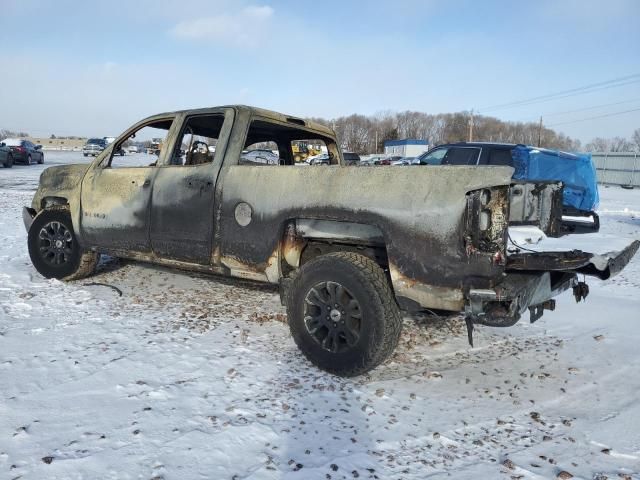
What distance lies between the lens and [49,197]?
540 cm

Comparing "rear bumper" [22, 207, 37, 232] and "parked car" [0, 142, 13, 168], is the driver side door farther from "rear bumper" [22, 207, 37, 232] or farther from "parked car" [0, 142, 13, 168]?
"parked car" [0, 142, 13, 168]

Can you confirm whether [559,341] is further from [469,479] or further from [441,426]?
[469,479]

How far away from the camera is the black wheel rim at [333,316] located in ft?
10.8

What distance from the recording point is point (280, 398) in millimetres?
3008

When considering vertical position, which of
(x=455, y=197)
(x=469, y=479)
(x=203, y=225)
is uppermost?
(x=455, y=197)

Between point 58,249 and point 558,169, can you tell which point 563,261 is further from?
point 558,169

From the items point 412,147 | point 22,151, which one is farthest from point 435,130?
point 22,151

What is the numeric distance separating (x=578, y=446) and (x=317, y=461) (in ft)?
4.84

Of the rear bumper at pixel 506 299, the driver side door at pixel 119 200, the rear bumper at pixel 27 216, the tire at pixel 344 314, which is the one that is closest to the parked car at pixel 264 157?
the driver side door at pixel 119 200

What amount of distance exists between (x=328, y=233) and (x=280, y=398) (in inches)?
48.5

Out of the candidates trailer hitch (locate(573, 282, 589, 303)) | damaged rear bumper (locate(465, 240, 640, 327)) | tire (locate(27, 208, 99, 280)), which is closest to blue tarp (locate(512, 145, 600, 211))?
trailer hitch (locate(573, 282, 589, 303))

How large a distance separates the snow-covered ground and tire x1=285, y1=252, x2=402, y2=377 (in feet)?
0.60

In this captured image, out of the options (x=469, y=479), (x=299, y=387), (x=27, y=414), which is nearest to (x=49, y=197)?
(x=27, y=414)

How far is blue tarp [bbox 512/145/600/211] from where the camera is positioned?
10852 millimetres
